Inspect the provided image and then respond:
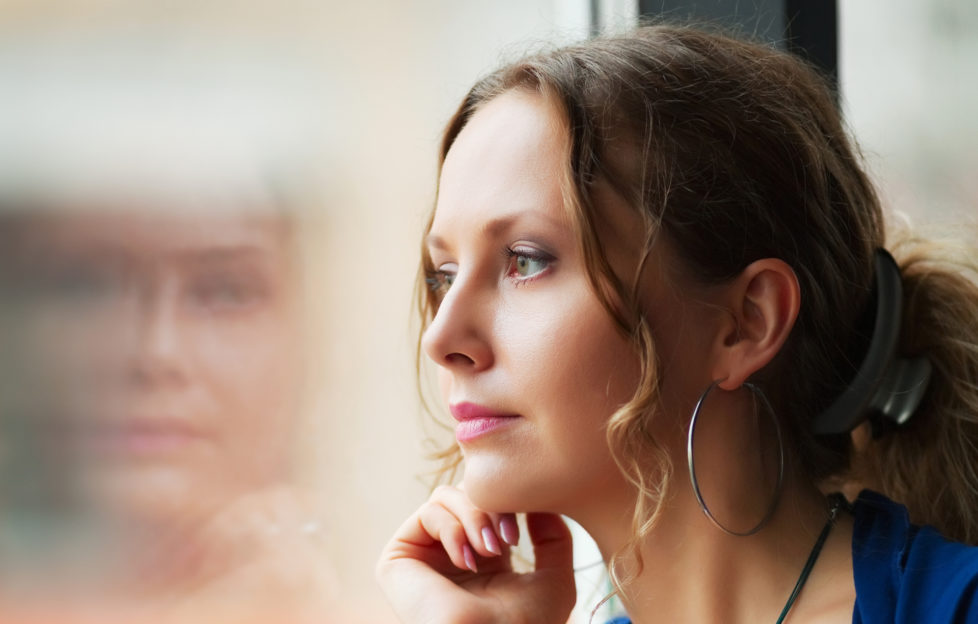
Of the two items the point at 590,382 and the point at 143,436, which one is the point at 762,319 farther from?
the point at 143,436

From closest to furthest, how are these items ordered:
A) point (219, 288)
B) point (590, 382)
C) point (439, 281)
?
1. point (590, 382)
2. point (219, 288)
3. point (439, 281)

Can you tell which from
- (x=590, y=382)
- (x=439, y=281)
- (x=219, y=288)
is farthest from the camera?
(x=439, y=281)

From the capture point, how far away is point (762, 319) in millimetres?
1107

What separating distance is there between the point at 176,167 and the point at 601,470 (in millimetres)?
592

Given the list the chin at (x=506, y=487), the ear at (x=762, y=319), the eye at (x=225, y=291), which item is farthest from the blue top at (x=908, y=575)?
the eye at (x=225, y=291)

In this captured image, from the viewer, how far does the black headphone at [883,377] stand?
3.82ft

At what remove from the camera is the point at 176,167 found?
1137 mm

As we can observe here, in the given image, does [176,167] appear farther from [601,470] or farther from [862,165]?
[862,165]

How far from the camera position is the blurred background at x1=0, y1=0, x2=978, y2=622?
40.8 inches

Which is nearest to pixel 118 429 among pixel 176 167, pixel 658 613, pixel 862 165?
pixel 176 167

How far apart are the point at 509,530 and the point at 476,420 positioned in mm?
198

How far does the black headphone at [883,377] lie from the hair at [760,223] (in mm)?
25

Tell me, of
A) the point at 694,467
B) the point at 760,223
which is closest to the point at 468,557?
the point at 694,467

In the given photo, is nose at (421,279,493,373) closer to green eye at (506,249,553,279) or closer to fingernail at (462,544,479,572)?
green eye at (506,249,553,279)
